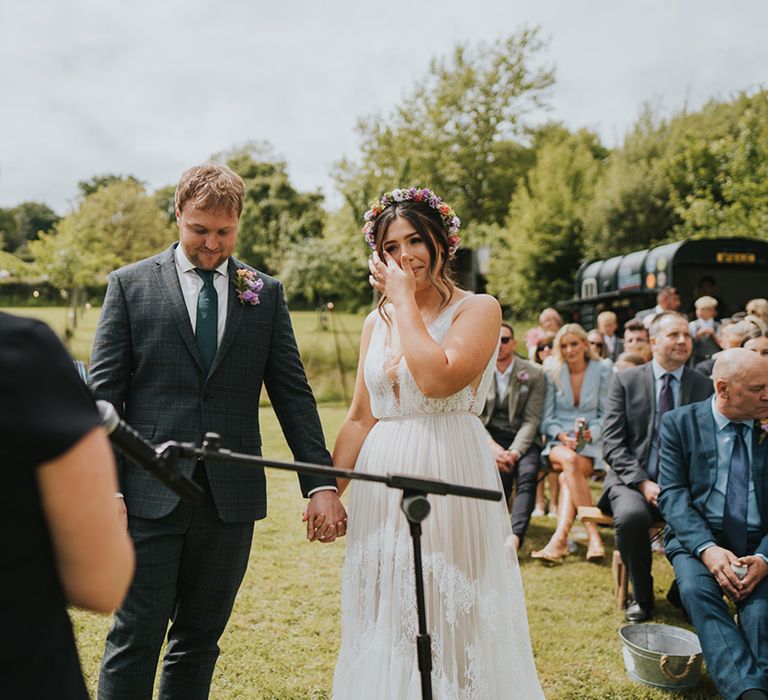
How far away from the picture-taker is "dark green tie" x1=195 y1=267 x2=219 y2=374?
2.76 meters

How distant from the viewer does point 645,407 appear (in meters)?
5.63

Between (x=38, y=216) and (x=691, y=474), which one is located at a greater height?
(x=38, y=216)

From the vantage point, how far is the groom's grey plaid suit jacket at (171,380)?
2645 millimetres

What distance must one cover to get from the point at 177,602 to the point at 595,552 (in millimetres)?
4432

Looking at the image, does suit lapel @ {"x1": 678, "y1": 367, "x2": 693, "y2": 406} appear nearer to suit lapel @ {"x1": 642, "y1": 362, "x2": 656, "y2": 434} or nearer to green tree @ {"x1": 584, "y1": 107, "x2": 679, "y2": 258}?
suit lapel @ {"x1": 642, "y1": 362, "x2": 656, "y2": 434}

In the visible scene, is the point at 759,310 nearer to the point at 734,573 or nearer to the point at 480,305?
the point at 734,573

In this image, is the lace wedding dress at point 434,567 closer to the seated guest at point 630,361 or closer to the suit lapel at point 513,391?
the suit lapel at point 513,391

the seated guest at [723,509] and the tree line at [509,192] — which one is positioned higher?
the tree line at [509,192]

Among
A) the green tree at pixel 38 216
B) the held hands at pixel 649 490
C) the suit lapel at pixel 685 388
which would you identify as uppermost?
the green tree at pixel 38 216

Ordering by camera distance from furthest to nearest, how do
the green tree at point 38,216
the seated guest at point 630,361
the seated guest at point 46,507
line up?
1. the green tree at point 38,216
2. the seated guest at point 630,361
3. the seated guest at point 46,507

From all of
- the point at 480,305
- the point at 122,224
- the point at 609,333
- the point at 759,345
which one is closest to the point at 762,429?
the point at 759,345

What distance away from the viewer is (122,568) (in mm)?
1212

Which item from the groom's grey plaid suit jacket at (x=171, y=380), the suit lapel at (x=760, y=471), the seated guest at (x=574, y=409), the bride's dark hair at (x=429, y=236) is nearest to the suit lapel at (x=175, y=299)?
the groom's grey plaid suit jacket at (x=171, y=380)

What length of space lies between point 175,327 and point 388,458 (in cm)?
98
